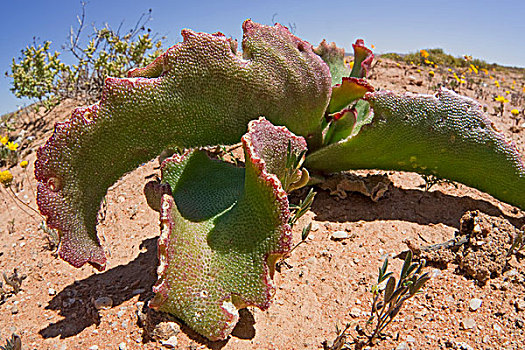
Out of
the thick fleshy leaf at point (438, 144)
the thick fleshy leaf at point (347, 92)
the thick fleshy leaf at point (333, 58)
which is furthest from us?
the thick fleshy leaf at point (333, 58)

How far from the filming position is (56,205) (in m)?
1.46

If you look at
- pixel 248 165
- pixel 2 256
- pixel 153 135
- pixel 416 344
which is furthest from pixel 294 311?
pixel 2 256

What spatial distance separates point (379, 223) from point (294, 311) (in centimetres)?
75

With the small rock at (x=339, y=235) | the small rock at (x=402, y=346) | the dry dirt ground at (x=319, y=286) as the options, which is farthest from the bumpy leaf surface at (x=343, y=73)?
the small rock at (x=402, y=346)

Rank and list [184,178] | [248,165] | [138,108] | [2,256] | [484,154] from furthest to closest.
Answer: [2,256], [484,154], [184,178], [138,108], [248,165]

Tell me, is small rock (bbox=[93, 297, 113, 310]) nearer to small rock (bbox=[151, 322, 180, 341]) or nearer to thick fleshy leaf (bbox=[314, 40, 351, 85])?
small rock (bbox=[151, 322, 180, 341])

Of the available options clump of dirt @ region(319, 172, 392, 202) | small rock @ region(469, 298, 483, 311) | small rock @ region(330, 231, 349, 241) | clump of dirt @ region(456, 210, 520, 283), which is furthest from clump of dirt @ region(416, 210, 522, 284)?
clump of dirt @ region(319, 172, 392, 202)

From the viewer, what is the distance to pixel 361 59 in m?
2.37

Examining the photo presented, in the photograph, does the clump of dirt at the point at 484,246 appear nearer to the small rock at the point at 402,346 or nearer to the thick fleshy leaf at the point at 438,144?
the thick fleshy leaf at the point at 438,144

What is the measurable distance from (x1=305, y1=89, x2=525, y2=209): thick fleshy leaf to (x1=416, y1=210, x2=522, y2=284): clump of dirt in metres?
0.29

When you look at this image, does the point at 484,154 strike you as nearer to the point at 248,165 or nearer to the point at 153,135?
the point at 248,165

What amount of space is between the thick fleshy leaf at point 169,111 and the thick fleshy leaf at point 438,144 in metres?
0.31

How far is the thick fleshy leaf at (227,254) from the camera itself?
1.31 metres

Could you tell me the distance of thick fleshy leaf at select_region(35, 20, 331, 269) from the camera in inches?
57.8
